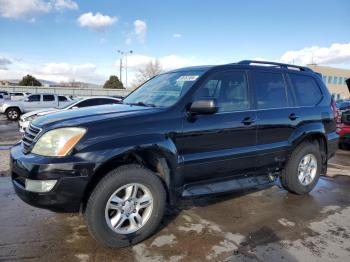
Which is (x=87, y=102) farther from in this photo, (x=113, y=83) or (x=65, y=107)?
(x=113, y=83)

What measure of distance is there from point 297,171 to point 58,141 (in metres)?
3.61

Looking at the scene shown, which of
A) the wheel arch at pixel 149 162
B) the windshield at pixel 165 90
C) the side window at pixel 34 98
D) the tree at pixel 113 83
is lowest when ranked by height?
the wheel arch at pixel 149 162

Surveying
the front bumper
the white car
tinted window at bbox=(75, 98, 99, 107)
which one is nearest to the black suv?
the front bumper

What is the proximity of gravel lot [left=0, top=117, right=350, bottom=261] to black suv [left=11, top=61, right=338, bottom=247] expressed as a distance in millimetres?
271

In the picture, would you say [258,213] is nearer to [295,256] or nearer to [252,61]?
[295,256]

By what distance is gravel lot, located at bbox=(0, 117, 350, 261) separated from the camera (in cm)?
329

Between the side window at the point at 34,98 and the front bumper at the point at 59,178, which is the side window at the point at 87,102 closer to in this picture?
the front bumper at the point at 59,178

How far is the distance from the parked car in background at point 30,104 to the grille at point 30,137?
17018 millimetres

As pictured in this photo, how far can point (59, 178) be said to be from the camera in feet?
9.87

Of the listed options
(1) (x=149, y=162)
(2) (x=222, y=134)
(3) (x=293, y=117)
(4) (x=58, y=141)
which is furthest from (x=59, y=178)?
(3) (x=293, y=117)

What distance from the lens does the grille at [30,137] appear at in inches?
131

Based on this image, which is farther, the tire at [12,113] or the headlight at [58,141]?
the tire at [12,113]

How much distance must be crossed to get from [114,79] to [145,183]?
60.7 metres

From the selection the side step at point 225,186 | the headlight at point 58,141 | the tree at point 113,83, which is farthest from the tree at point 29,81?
the headlight at point 58,141
